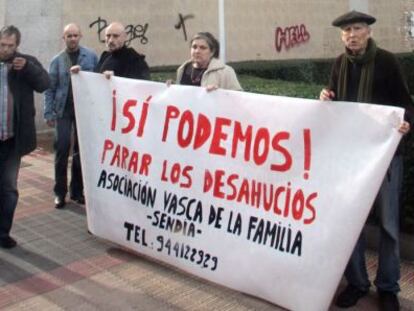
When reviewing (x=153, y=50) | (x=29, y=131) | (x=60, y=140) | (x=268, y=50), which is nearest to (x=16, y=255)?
(x=29, y=131)

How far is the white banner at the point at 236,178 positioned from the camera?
10.4 ft

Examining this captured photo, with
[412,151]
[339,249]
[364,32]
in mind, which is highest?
[364,32]

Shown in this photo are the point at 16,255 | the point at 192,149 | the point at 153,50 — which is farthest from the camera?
the point at 153,50

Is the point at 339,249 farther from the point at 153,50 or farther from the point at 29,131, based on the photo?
the point at 153,50

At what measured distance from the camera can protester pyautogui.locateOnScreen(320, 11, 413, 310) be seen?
3.27 metres

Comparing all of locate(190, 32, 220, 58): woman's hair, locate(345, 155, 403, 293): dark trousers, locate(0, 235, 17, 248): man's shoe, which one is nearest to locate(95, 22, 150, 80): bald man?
locate(190, 32, 220, 58): woman's hair

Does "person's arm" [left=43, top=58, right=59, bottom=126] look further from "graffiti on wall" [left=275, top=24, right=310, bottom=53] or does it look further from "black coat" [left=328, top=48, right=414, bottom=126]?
"graffiti on wall" [left=275, top=24, right=310, bottom=53]

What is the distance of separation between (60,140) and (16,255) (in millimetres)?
1426

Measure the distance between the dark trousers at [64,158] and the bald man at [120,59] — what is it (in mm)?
938

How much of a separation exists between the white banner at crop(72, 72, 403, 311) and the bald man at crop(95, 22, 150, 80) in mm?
385

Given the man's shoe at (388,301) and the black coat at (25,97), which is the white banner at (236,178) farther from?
the man's shoe at (388,301)

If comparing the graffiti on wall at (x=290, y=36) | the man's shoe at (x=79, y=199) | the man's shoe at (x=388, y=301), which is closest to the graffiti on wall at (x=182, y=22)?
the graffiti on wall at (x=290, y=36)

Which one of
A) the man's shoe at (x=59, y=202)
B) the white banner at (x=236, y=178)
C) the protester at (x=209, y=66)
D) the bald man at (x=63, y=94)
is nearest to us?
the white banner at (x=236, y=178)

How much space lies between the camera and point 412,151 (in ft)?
13.8
